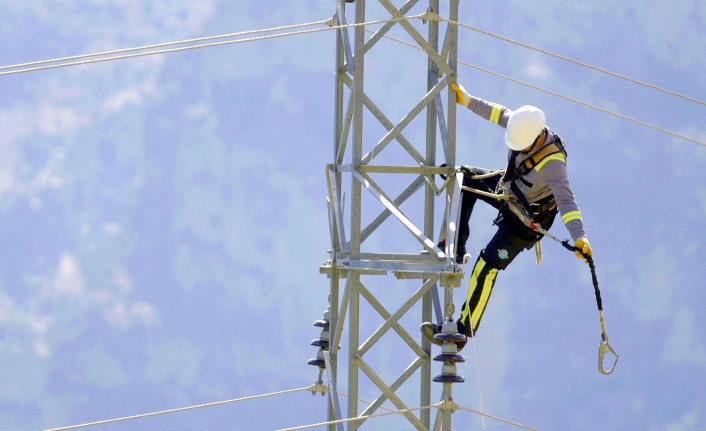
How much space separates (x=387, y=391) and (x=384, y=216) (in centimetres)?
197

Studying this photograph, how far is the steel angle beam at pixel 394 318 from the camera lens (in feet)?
42.7

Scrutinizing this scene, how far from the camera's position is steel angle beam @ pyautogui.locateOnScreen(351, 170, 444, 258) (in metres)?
13.0

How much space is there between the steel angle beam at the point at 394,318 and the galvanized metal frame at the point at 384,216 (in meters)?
0.01

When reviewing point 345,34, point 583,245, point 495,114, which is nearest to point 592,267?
point 583,245

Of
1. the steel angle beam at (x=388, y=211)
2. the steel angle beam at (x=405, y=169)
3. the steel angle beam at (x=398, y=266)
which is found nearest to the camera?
the steel angle beam at (x=398, y=266)

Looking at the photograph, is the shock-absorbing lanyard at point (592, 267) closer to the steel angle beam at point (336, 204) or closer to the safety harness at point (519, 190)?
the safety harness at point (519, 190)

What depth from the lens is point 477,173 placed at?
14.1 m

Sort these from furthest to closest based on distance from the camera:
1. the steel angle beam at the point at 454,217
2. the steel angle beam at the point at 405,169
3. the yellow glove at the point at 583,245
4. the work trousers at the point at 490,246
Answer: the work trousers at the point at 490,246, the steel angle beam at the point at 405,169, the yellow glove at the point at 583,245, the steel angle beam at the point at 454,217

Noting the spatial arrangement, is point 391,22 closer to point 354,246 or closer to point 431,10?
point 431,10

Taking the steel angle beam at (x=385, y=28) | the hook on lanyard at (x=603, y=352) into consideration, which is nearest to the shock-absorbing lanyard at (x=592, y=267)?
the hook on lanyard at (x=603, y=352)

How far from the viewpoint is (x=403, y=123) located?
1322cm

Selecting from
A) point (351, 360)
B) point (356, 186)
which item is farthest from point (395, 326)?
point (356, 186)

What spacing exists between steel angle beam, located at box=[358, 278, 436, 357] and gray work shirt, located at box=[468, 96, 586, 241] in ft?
5.21

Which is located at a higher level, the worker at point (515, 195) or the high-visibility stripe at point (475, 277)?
the worker at point (515, 195)
